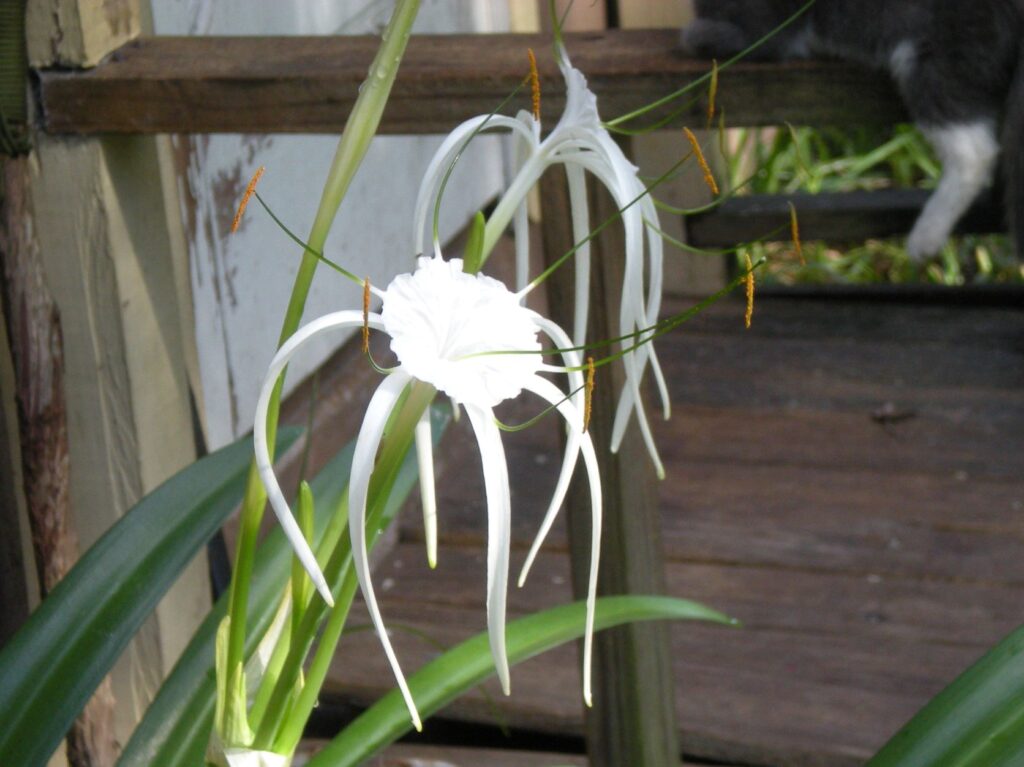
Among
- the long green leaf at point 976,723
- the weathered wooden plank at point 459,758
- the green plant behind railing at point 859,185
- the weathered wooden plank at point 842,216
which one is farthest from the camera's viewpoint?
the green plant behind railing at point 859,185

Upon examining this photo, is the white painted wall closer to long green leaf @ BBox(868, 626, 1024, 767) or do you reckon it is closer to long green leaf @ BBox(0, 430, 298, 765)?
long green leaf @ BBox(0, 430, 298, 765)

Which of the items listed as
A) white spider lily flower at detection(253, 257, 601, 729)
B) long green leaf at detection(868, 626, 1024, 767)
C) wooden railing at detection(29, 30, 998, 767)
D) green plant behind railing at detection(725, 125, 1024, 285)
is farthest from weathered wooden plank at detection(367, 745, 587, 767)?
green plant behind railing at detection(725, 125, 1024, 285)

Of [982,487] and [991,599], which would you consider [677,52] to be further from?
[982,487]

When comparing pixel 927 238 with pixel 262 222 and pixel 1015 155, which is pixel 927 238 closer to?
pixel 1015 155

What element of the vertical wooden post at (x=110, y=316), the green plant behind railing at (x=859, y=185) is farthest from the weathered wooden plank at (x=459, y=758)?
the green plant behind railing at (x=859, y=185)

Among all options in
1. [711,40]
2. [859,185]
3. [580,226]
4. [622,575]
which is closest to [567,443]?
[580,226]

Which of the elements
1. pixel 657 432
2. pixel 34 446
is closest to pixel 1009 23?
pixel 657 432

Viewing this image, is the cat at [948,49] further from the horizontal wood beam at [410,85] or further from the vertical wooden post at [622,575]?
the vertical wooden post at [622,575]
